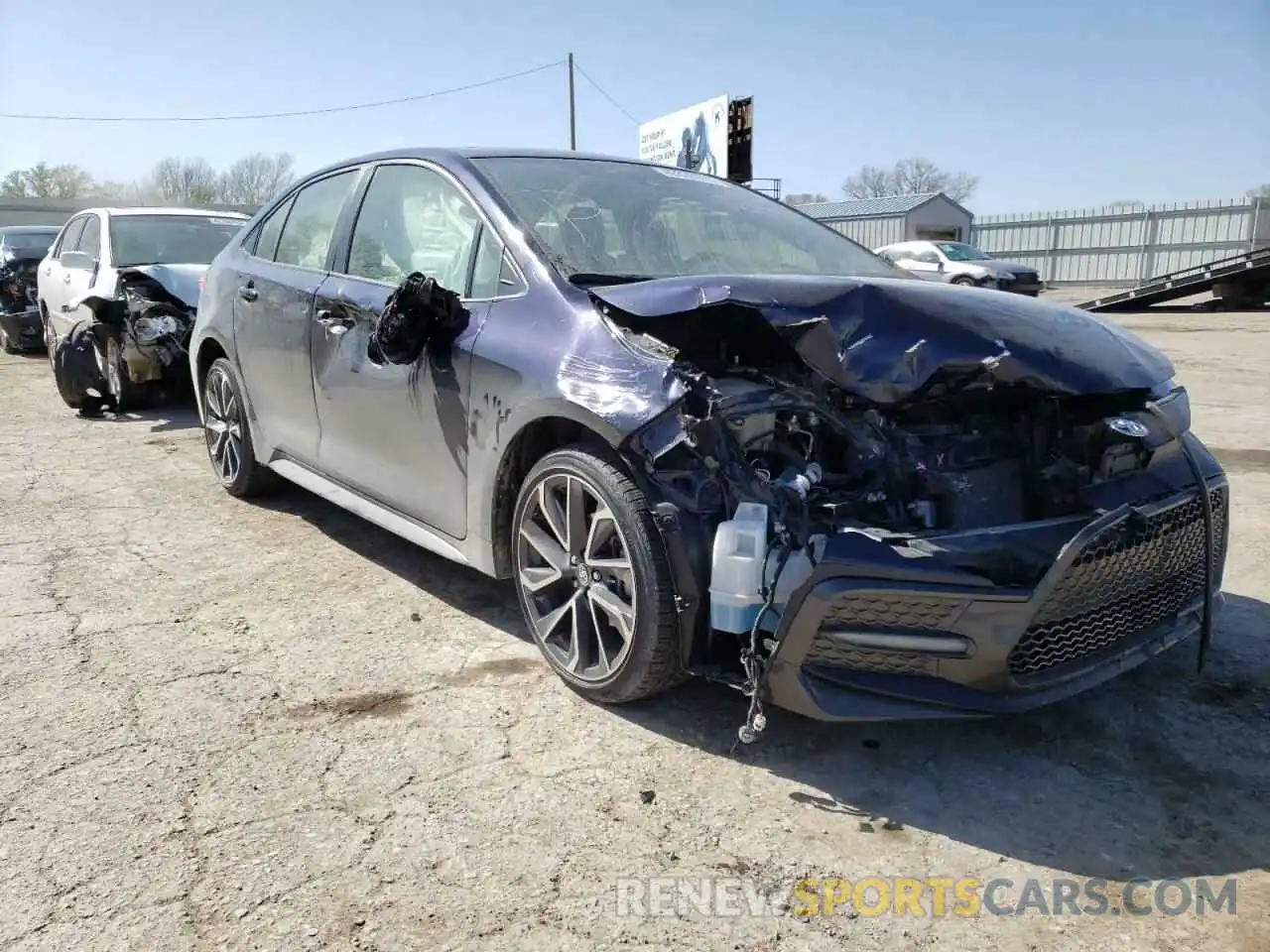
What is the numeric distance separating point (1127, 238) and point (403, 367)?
32855 millimetres

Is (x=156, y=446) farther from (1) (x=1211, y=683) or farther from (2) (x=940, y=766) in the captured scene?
(1) (x=1211, y=683)

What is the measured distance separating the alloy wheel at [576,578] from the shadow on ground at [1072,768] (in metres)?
0.22

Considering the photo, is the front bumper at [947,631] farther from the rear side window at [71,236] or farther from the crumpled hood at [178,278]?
the rear side window at [71,236]

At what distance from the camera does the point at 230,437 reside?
206 inches

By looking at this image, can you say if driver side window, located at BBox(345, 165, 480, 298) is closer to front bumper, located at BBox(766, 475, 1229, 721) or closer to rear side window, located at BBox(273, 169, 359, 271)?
rear side window, located at BBox(273, 169, 359, 271)

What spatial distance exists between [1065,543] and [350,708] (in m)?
2.12

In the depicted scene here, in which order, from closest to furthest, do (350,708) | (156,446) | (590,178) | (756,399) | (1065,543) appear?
1. (1065,543)
2. (756,399)
3. (350,708)
4. (590,178)
5. (156,446)

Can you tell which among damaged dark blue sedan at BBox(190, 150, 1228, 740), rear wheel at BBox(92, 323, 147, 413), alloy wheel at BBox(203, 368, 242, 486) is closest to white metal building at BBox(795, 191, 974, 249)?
rear wheel at BBox(92, 323, 147, 413)

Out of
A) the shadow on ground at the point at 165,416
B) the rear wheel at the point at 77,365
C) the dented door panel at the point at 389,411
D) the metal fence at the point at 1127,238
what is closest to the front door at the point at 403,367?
the dented door panel at the point at 389,411

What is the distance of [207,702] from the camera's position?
304 cm

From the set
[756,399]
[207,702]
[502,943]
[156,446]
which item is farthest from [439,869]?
[156,446]

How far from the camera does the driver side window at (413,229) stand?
11.3 feet

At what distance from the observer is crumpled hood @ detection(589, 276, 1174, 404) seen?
252 centimetres

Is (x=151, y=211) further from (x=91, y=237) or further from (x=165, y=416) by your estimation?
(x=165, y=416)
